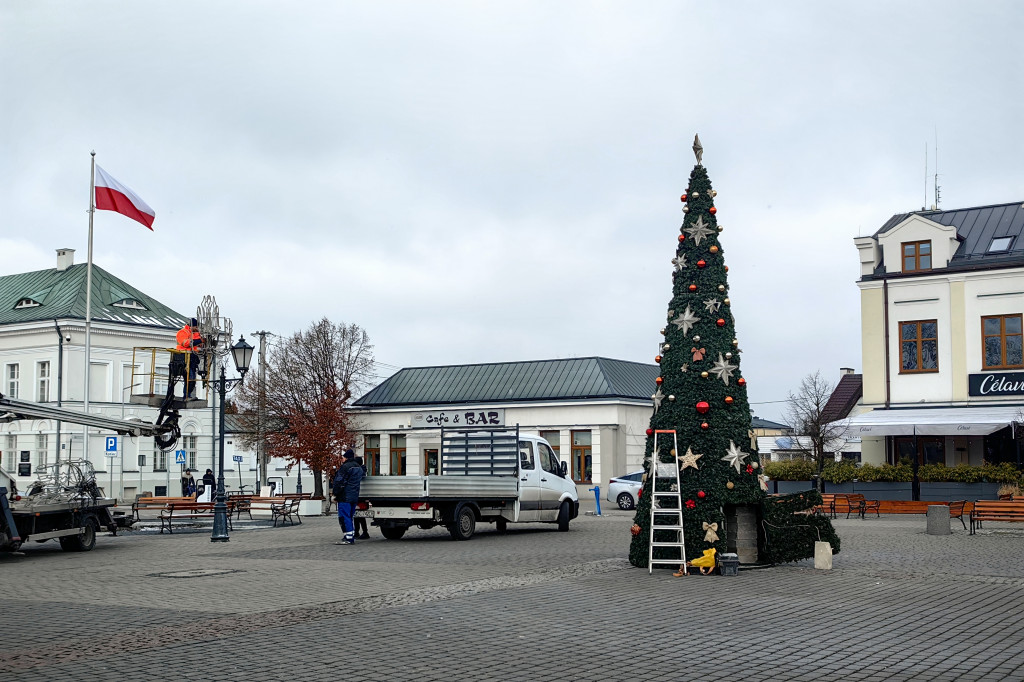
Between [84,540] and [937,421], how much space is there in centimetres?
2629

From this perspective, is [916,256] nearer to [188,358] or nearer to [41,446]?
[188,358]

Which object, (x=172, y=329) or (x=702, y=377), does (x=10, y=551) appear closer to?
(x=702, y=377)

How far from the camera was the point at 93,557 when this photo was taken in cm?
1966

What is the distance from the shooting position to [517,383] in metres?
53.6

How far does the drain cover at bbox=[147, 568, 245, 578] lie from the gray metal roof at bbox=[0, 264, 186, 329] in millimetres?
39730

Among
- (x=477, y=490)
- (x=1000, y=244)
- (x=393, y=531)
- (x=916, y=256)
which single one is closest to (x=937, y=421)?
(x=916, y=256)

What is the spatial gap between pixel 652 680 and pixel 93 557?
14559 mm

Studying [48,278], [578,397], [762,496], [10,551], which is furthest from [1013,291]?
[48,278]

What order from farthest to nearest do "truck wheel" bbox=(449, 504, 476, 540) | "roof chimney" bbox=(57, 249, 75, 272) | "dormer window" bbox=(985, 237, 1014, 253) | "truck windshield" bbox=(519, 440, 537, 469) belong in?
"roof chimney" bbox=(57, 249, 75, 272) < "dormer window" bbox=(985, 237, 1014, 253) < "truck windshield" bbox=(519, 440, 537, 469) < "truck wheel" bbox=(449, 504, 476, 540)

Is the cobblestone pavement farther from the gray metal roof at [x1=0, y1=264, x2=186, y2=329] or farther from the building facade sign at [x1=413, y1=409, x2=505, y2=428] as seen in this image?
the gray metal roof at [x1=0, y1=264, x2=186, y2=329]

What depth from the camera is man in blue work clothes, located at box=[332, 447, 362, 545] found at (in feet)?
71.5

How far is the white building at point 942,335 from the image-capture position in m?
36.0

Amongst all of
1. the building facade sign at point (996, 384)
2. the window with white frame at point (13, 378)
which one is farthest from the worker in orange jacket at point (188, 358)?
the building facade sign at point (996, 384)

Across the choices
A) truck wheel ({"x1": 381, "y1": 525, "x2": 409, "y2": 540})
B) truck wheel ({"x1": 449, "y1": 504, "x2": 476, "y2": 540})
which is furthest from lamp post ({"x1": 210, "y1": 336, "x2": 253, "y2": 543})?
truck wheel ({"x1": 449, "y1": 504, "x2": 476, "y2": 540})
